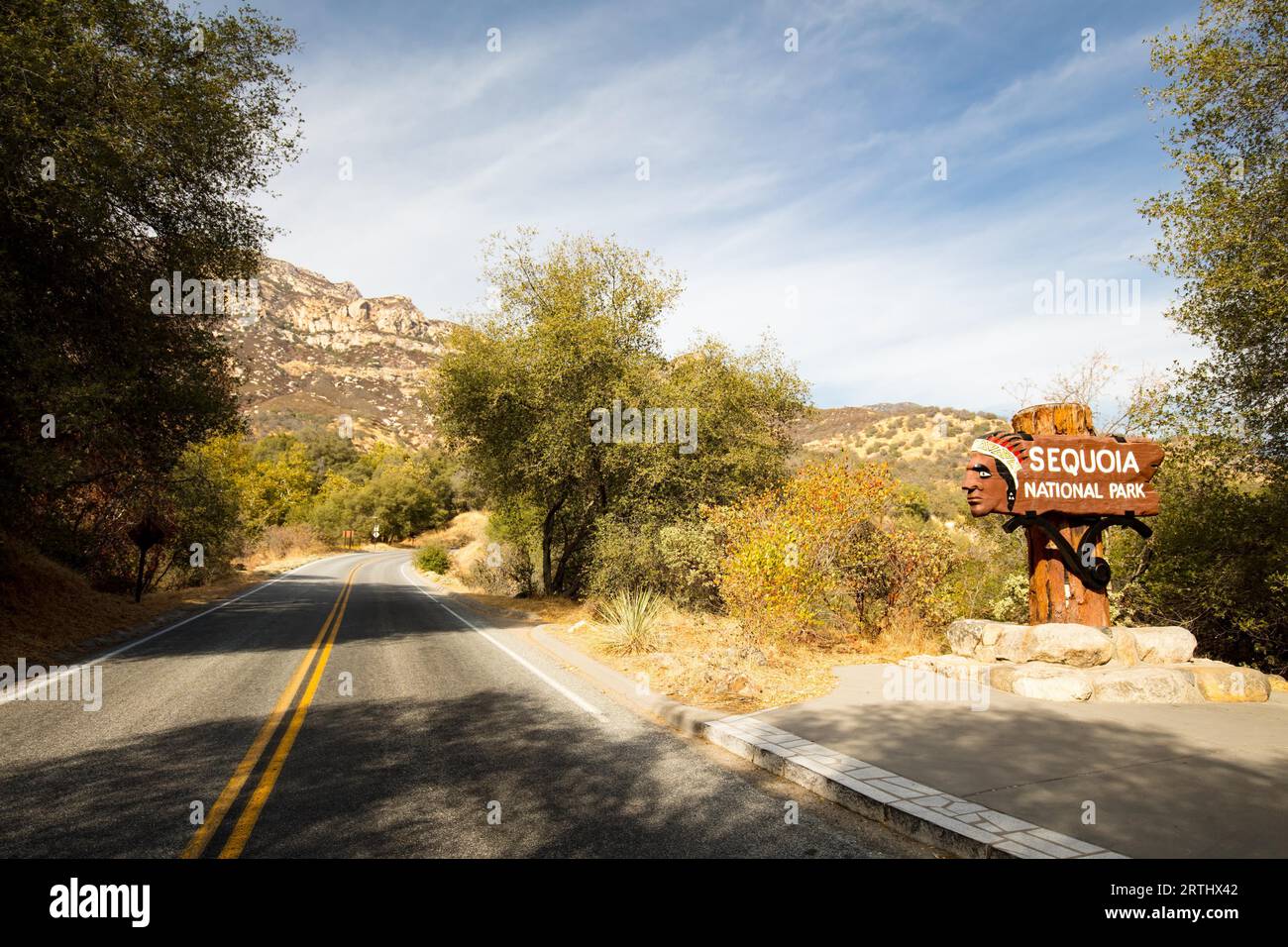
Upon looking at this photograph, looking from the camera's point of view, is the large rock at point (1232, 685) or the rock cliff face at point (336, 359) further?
the rock cliff face at point (336, 359)

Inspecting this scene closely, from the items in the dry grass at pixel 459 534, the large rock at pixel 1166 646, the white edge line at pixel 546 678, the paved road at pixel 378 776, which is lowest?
the dry grass at pixel 459 534

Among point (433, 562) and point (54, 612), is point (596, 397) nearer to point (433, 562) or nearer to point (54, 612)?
point (54, 612)

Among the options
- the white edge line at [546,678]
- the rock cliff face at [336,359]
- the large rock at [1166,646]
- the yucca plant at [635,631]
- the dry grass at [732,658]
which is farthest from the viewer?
the rock cliff face at [336,359]

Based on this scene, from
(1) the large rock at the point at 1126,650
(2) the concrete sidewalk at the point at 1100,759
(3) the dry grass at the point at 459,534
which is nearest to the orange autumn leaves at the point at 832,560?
(2) the concrete sidewalk at the point at 1100,759

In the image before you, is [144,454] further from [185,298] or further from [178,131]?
[178,131]

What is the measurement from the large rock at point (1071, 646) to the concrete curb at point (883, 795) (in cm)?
393

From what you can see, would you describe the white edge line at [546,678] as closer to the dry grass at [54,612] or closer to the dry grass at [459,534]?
the dry grass at [54,612]

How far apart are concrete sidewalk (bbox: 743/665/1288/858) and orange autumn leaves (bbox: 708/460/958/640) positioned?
2433mm

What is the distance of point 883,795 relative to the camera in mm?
4598

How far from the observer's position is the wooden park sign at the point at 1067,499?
Result: 8812mm

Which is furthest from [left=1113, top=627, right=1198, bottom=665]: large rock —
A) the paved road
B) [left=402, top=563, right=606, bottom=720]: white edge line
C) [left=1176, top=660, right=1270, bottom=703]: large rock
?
[left=402, top=563, right=606, bottom=720]: white edge line

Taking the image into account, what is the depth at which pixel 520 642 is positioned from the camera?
1345 centimetres
